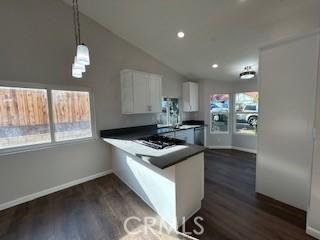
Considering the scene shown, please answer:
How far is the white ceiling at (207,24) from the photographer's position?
2135 millimetres

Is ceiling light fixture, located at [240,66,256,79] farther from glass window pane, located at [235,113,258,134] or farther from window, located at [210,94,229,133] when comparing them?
glass window pane, located at [235,113,258,134]

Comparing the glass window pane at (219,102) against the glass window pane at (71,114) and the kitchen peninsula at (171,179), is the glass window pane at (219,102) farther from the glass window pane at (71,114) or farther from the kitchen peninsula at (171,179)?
the glass window pane at (71,114)

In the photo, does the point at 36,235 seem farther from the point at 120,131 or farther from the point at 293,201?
the point at 293,201

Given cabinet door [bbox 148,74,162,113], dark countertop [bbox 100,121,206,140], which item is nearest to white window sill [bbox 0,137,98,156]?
dark countertop [bbox 100,121,206,140]

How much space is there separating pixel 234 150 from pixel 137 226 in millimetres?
4195

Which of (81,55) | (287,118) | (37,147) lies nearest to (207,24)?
(287,118)

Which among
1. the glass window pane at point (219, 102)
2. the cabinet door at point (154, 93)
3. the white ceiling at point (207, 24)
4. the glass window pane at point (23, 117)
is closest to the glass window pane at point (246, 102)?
the glass window pane at point (219, 102)

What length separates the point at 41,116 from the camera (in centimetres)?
263

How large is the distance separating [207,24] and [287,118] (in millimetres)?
1995

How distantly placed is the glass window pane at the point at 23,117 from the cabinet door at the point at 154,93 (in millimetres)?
2111

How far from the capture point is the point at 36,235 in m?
1.81

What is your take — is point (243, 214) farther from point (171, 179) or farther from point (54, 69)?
point (54, 69)

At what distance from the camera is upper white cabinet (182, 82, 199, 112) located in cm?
493

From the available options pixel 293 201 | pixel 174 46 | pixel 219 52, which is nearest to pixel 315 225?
pixel 293 201
